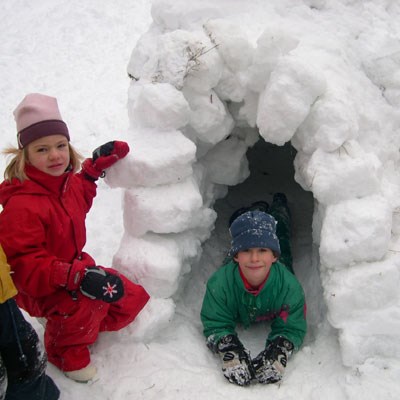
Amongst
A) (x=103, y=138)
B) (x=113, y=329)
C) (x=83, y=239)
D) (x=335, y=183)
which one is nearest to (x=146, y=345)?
(x=113, y=329)

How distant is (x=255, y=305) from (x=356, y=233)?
68cm

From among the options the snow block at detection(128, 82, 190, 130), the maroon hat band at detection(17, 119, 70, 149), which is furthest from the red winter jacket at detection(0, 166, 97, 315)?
the snow block at detection(128, 82, 190, 130)

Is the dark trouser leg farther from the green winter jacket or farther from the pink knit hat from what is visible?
the green winter jacket

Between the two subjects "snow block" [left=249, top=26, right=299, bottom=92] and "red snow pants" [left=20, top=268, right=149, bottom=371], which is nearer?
"red snow pants" [left=20, top=268, right=149, bottom=371]

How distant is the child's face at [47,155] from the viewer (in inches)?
84.0

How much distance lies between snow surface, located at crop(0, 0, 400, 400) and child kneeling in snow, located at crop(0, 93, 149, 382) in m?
0.13

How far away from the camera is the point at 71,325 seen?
227 centimetres

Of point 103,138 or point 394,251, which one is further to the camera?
point 103,138

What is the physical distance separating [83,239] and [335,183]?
1326 millimetres

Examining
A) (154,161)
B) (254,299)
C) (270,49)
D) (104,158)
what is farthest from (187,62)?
(254,299)

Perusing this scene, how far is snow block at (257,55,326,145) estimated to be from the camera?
2.56 meters

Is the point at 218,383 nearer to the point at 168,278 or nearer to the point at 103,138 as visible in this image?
the point at 168,278

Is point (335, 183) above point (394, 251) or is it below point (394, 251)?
above

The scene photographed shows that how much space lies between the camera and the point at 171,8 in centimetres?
319
